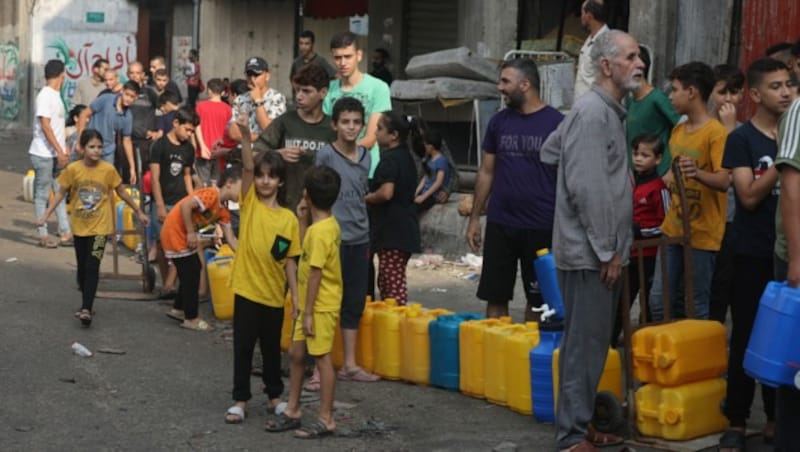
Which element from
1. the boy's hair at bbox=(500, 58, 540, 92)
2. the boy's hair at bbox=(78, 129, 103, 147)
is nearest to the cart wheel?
the boy's hair at bbox=(500, 58, 540, 92)

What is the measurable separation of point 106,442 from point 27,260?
7114 mm

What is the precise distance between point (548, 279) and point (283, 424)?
173 centimetres

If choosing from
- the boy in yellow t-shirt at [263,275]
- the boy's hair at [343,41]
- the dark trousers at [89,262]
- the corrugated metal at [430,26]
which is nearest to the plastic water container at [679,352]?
the boy in yellow t-shirt at [263,275]

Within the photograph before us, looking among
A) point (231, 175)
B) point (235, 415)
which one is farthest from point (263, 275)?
point (231, 175)

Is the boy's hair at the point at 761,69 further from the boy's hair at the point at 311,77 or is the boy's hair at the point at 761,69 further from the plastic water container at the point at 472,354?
the boy's hair at the point at 311,77

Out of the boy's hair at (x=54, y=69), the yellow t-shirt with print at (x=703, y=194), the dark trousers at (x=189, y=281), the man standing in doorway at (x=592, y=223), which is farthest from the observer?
the boy's hair at (x=54, y=69)

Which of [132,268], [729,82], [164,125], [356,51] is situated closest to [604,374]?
[729,82]

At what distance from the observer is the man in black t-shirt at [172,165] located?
12.2 m

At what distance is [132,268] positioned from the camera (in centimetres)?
1378

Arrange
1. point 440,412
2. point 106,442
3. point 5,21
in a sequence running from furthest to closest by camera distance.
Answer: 1. point 5,21
2. point 440,412
3. point 106,442

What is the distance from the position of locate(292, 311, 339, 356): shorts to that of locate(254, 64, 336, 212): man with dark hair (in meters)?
1.26

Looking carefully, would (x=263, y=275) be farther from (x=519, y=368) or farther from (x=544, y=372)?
(x=544, y=372)

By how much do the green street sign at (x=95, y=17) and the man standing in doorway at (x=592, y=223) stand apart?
86.5 ft

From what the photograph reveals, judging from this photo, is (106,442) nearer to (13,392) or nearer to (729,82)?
(13,392)
